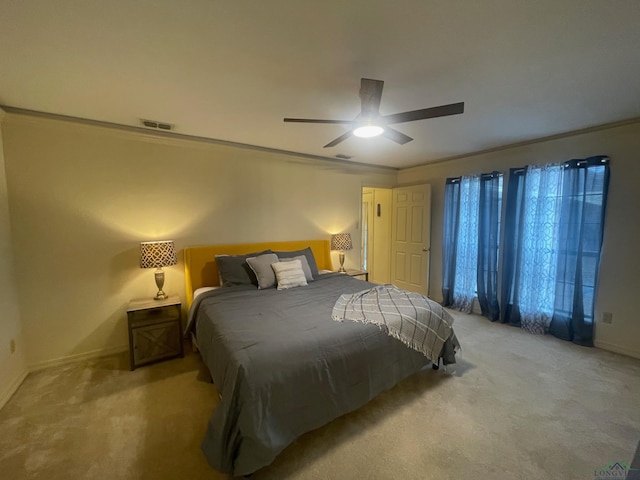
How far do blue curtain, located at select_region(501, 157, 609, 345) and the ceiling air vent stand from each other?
13.5 ft

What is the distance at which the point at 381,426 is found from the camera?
1.81 m

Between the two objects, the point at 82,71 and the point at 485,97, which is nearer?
the point at 82,71

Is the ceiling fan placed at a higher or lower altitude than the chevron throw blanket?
higher

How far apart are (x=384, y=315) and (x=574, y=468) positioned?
4.28ft

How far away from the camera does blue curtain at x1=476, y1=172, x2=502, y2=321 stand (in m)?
3.63

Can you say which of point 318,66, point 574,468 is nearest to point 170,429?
point 574,468

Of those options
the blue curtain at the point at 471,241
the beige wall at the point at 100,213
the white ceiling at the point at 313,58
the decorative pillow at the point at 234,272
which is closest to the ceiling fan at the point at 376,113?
the white ceiling at the point at 313,58

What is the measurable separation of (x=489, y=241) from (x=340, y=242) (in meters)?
2.08

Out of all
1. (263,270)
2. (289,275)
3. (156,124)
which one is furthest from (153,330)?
(156,124)

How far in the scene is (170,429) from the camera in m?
1.80

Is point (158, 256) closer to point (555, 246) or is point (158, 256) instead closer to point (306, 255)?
point (306, 255)

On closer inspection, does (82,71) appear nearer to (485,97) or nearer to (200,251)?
(200,251)

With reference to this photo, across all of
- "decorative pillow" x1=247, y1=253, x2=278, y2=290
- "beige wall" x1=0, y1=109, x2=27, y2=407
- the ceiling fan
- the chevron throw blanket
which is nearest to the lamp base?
"decorative pillow" x1=247, y1=253, x2=278, y2=290

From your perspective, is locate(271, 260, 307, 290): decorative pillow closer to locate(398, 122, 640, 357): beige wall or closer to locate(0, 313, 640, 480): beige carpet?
locate(0, 313, 640, 480): beige carpet
